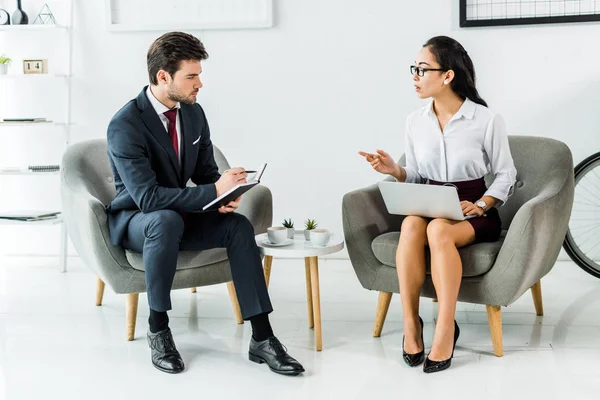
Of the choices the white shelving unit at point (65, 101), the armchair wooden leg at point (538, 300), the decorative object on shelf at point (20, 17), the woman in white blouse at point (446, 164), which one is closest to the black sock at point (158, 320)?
the woman in white blouse at point (446, 164)

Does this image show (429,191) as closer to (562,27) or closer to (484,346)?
(484,346)

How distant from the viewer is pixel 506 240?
8.79 feet

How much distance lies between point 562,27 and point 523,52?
230 mm

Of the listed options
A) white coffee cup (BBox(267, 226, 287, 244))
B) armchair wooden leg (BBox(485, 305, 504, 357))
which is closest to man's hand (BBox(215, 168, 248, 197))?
white coffee cup (BBox(267, 226, 287, 244))

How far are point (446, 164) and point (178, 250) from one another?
1.05m

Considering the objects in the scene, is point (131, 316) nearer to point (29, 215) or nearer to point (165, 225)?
point (165, 225)

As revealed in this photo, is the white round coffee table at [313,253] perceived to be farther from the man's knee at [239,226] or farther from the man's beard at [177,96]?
the man's beard at [177,96]

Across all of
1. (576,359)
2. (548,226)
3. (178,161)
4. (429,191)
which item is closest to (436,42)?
(429,191)

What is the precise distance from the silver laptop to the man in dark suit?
1.74 feet

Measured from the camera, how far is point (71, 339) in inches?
119

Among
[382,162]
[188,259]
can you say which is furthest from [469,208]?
[188,259]

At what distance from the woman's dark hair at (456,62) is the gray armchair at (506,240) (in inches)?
16.0

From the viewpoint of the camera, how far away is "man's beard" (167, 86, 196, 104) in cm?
283

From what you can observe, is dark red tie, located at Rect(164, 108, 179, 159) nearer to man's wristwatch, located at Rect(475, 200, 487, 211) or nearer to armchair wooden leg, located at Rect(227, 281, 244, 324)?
armchair wooden leg, located at Rect(227, 281, 244, 324)
